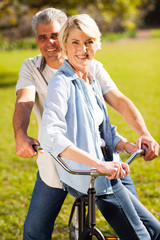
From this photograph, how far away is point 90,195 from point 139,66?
2056cm

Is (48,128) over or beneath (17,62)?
over

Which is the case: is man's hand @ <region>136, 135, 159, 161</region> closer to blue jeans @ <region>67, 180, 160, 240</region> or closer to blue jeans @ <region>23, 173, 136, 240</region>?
blue jeans @ <region>67, 180, 160, 240</region>

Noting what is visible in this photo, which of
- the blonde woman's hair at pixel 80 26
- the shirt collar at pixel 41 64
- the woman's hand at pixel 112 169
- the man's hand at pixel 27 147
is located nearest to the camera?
the woman's hand at pixel 112 169

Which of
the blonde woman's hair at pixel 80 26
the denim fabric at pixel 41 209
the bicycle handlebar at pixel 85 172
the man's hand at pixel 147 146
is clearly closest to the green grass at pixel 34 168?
the denim fabric at pixel 41 209

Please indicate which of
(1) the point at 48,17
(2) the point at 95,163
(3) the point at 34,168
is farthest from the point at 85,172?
(3) the point at 34,168

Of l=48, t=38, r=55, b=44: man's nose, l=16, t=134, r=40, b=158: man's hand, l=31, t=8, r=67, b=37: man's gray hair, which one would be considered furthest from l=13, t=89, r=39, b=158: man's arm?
l=31, t=8, r=67, b=37: man's gray hair

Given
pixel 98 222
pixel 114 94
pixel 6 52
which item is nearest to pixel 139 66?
pixel 6 52

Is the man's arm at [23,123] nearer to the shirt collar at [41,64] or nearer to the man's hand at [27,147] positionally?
the man's hand at [27,147]

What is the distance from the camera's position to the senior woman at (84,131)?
2014mm

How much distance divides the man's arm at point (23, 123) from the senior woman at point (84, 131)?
208mm

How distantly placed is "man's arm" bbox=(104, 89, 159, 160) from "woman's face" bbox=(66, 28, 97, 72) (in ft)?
1.51

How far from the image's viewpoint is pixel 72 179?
2271 mm

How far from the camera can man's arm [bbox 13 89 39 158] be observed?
2.27 m

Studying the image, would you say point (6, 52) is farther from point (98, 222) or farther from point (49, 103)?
point (49, 103)
